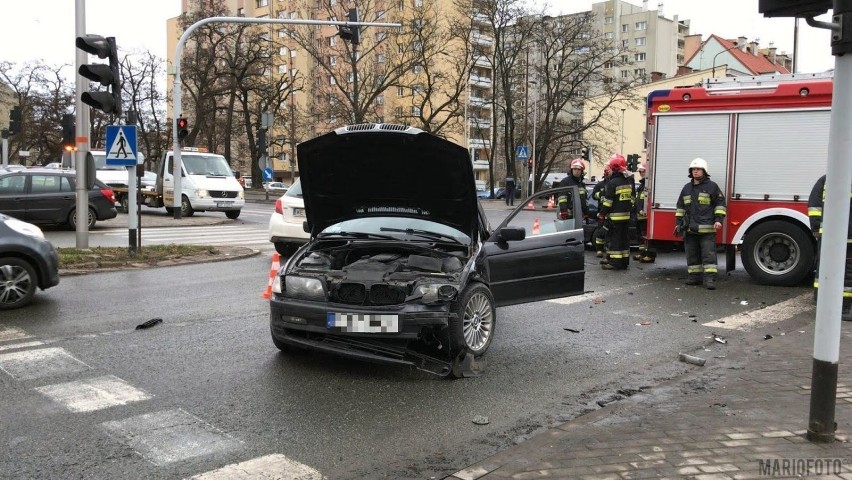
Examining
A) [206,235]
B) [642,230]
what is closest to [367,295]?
[642,230]

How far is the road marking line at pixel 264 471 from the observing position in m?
3.67

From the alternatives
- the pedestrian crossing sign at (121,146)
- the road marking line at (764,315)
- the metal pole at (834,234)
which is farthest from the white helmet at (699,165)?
the pedestrian crossing sign at (121,146)

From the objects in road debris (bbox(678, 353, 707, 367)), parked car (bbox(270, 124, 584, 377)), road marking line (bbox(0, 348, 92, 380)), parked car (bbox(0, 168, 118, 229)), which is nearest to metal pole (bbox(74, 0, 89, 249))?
parked car (bbox(0, 168, 118, 229))

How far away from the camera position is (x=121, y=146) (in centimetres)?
1229

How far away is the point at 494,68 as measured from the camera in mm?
45562

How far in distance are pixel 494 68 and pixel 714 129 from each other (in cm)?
3581

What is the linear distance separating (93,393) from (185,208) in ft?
64.3

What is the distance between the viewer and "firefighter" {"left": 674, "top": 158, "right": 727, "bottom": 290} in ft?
33.8

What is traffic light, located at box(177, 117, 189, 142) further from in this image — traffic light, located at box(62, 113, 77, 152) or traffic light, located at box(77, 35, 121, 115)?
traffic light, located at box(77, 35, 121, 115)

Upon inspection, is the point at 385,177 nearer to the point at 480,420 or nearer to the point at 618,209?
the point at 480,420

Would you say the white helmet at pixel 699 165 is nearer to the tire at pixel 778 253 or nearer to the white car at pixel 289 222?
the tire at pixel 778 253

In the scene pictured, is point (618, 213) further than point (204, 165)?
No

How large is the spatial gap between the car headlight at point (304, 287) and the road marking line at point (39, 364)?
1.74 metres

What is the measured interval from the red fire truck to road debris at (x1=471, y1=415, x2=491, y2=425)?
743 cm
